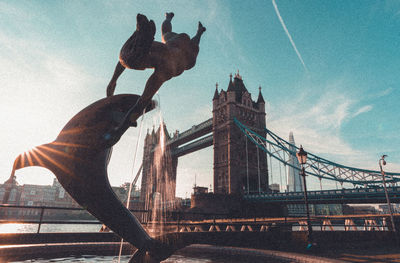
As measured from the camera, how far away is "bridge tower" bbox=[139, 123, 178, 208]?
58.5 m

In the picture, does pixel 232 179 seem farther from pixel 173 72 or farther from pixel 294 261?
pixel 173 72

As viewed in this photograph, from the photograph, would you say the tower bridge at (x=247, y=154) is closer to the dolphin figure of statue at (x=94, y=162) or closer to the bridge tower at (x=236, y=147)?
the bridge tower at (x=236, y=147)

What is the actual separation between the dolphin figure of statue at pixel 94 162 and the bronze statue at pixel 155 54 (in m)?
0.52

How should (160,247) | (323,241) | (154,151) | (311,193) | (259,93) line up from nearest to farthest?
(160,247)
(323,241)
(311,193)
(259,93)
(154,151)

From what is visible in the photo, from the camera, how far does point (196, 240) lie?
416 cm

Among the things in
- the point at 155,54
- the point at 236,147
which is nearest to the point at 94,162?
the point at 155,54

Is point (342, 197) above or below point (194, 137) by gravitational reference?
below

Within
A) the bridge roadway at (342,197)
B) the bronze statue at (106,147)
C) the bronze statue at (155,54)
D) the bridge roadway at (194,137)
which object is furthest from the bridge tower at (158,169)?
the bronze statue at (106,147)

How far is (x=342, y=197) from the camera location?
27.8 metres

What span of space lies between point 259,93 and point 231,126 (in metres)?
12.7

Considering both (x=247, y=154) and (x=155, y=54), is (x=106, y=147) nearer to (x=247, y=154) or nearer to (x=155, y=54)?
(x=155, y=54)

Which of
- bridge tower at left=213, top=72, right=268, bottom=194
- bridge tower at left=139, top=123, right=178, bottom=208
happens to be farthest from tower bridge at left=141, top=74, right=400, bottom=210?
bridge tower at left=139, top=123, right=178, bottom=208

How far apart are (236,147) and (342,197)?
16533mm

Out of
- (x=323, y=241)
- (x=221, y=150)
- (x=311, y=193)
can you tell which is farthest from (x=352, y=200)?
(x=323, y=241)
